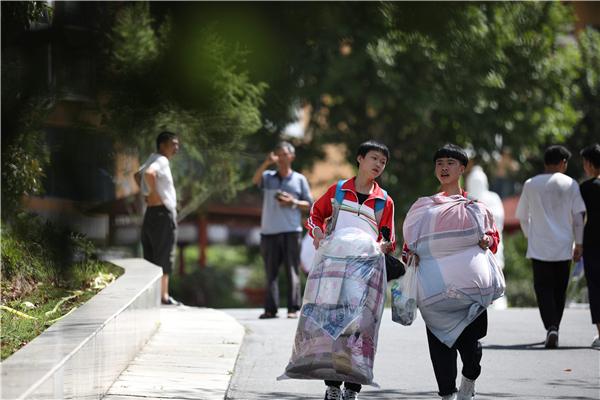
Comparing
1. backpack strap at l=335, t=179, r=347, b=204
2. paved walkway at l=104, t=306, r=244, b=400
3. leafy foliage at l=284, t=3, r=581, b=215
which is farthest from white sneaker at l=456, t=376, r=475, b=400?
leafy foliage at l=284, t=3, r=581, b=215

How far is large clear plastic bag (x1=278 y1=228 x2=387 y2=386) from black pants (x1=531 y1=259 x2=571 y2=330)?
14.1ft

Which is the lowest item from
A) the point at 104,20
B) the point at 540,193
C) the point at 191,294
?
the point at 191,294

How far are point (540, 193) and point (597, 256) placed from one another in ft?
2.48

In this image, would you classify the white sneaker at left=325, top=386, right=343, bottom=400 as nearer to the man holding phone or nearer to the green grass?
the green grass

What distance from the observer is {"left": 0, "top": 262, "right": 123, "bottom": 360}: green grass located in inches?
261

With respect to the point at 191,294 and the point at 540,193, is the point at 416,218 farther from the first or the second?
the point at 191,294

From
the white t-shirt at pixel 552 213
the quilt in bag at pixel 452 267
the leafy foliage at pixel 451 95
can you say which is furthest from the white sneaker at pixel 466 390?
the leafy foliage at pixel 451 95

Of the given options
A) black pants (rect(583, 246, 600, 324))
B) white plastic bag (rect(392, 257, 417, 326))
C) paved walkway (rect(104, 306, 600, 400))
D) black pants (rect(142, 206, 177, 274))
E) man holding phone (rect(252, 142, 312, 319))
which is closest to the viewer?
white plastic bag (rect(392, 257, 417, 326))

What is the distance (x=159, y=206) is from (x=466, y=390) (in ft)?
20.0

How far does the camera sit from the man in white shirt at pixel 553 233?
35.3ft

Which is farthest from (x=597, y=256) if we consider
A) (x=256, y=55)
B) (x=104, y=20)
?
(x=104, y=20)

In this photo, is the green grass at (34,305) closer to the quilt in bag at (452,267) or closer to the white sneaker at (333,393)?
the white sneaker at (333,393)

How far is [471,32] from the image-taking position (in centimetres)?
662

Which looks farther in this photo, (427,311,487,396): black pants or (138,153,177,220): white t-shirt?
(138,153,177,220): white t-shirt
